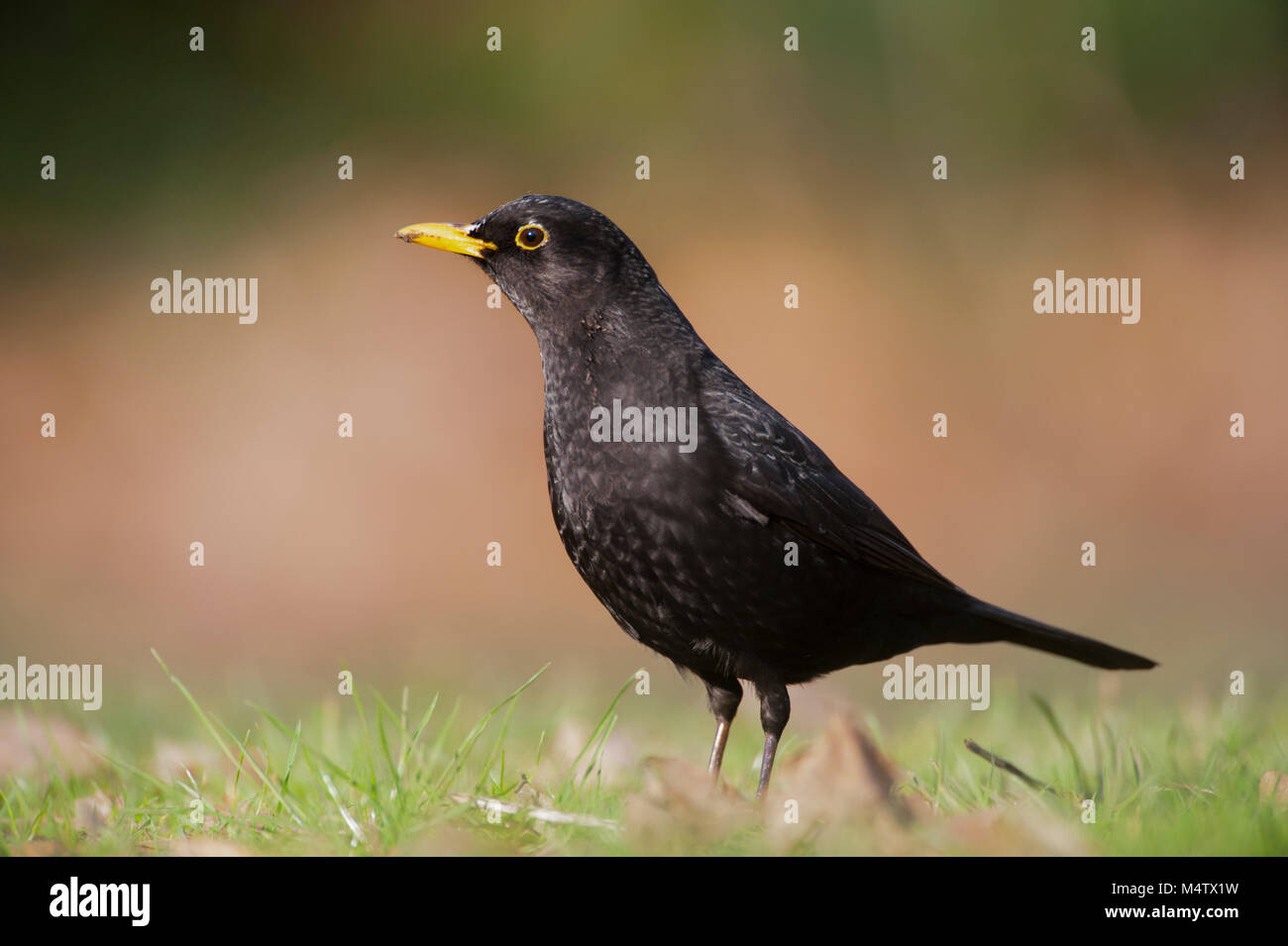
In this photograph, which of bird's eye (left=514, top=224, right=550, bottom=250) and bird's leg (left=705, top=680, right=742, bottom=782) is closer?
bird's leg (left=705, top=680, right=742, bottom=782)

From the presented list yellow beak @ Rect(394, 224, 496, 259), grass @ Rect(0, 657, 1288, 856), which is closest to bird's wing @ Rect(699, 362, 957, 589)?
grass @ Rect(0, 657, 1288, 856)

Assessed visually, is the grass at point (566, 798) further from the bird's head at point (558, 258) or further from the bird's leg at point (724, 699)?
the bird's head at point (558, 258)

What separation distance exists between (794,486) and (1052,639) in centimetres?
105

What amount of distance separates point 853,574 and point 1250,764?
48.5 inches

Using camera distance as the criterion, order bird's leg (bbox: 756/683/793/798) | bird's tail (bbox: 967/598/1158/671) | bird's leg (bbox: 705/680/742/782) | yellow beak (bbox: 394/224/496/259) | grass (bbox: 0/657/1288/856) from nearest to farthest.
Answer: grass (bbox: 0/657/1288/856) → bird's leg (bbox: 756/683/793/798) → bird's leg (bbox: 705/680/742/782) → bird's tail (bbox: 967/598/1158/671) → yellow beak (bbox: 394/224/496/259)

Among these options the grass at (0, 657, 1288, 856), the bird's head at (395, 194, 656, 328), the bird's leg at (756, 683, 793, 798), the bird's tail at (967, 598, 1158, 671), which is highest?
the bird's head at (395, 194, 656, 328)

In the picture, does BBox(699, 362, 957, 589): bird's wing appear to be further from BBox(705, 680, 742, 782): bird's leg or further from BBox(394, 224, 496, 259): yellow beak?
BBox(394, 224, 496, 259): yellow beak

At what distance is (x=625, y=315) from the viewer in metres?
3.53

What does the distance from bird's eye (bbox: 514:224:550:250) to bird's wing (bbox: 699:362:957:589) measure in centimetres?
71

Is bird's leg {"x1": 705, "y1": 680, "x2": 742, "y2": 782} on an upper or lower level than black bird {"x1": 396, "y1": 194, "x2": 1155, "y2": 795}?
lower

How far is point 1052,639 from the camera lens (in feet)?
12.0

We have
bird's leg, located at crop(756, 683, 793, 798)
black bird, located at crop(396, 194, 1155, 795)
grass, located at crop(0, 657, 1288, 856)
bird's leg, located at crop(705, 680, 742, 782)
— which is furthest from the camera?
bird's leg, located at crop(705, 680, 742, 782)

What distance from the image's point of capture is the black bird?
3.16 m

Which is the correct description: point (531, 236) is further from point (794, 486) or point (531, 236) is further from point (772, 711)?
point (772, 711)
